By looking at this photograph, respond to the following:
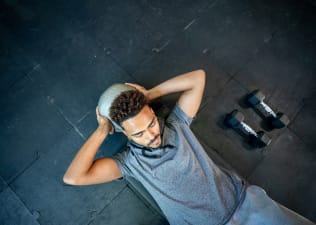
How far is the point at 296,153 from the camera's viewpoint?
2287 mm

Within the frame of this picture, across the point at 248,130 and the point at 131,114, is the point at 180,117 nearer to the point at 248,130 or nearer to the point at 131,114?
the point at 131,114

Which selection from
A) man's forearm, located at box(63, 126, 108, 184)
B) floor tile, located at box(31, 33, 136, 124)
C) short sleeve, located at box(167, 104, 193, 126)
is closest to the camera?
man's forearm, located at box(63, 126, 108, 184)

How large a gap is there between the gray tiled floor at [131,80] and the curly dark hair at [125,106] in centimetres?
69

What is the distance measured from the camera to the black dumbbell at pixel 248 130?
219cm

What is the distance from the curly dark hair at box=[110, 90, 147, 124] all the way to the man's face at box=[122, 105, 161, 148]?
24mm

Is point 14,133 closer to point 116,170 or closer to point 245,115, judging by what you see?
point 116,170

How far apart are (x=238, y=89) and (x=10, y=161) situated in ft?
6.36

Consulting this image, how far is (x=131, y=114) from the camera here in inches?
57.2

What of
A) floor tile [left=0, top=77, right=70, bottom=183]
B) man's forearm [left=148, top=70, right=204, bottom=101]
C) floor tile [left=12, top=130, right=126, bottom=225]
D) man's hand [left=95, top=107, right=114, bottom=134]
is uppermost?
floor tile [left=0, top=77, right=70, bottom=183]

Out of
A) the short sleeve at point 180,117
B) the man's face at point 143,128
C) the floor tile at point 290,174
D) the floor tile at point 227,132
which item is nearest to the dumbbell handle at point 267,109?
the floor tile at point 227,132

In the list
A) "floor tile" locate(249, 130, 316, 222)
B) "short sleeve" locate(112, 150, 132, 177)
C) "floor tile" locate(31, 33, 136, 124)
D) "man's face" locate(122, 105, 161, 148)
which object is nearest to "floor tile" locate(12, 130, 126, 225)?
"floor tile" locate(31, 33, 136, 124)

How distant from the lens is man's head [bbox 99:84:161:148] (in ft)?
4.78

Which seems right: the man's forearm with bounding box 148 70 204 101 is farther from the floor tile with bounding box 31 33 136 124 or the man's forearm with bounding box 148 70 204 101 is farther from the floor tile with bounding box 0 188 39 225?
the floor tile with bounding box 0 188 39 225

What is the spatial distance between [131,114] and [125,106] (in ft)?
0.17
